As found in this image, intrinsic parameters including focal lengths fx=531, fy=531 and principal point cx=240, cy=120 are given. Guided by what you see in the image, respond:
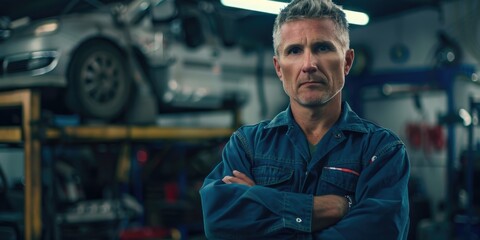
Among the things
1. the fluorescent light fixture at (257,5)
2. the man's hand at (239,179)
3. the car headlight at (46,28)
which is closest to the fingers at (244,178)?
the man's hand at (239,179)

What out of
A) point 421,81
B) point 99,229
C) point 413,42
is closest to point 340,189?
point 99,229

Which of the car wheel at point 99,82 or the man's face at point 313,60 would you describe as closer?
the man's face at point 313,60

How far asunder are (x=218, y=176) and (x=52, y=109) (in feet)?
10.4

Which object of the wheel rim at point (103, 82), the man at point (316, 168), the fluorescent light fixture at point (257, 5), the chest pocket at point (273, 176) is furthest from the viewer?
the wheel rim at point (103, 82)

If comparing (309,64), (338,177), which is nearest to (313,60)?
(309,64)

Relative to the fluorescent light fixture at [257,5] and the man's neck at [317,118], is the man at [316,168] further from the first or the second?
the fluorescent light fixture at [257,5]

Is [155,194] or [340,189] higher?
[340,189]

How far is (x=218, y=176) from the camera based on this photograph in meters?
1.89

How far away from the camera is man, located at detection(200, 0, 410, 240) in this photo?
1.60m

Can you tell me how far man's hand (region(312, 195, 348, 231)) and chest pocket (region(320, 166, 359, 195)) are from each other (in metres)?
0.04

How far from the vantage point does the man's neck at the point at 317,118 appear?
5.66 ft

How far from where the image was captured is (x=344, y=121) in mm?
1736

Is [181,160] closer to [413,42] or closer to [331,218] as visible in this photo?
[331,218]

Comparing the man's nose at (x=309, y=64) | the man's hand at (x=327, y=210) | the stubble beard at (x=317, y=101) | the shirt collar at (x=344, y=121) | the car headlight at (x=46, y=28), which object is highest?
the car headlight at (x=46, y=28)
